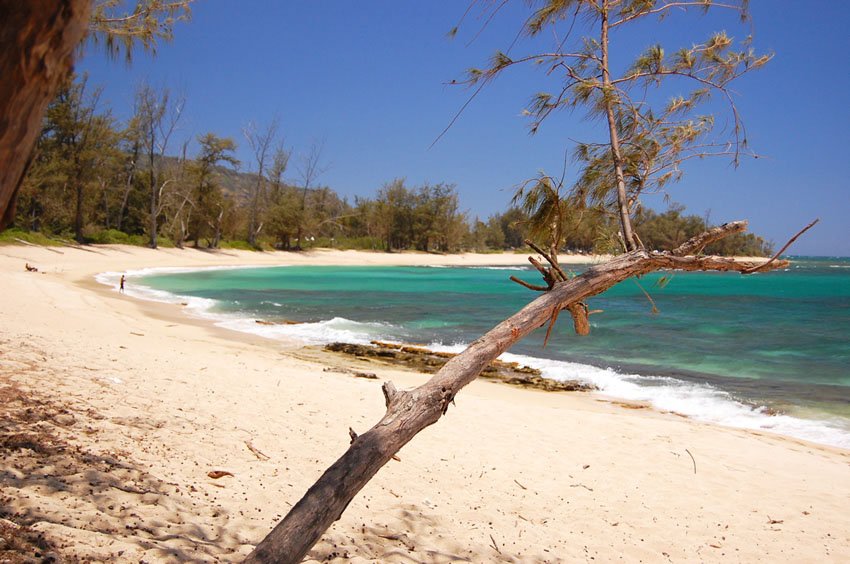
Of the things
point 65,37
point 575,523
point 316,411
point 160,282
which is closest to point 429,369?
point 316,411

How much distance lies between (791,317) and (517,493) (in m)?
24.9

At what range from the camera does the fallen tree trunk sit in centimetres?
194

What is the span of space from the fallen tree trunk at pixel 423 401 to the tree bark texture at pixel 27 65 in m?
1.31

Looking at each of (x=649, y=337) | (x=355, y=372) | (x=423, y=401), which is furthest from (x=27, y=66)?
(x=649, y=337)

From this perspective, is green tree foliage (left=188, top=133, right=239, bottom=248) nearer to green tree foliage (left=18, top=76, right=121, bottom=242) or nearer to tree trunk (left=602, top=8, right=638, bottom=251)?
green tree foliage (left=18, top=76, right=121, bottom=242)

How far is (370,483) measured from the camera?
4.52 m

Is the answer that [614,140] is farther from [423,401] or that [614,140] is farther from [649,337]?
[649,337]

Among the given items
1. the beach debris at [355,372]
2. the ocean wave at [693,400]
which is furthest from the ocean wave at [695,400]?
the beach debris at [355,372]

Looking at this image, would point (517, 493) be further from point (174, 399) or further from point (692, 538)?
point (174, 399)

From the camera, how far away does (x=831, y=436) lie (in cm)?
793

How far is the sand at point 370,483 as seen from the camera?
329cm

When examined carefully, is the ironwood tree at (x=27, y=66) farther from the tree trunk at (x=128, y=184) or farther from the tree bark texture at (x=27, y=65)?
the tree trunk at (x=128, y=184)

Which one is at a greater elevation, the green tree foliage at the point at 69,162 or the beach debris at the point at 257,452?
the green tree foliage at the point at 69,162

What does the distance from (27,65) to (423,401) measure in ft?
5.97
